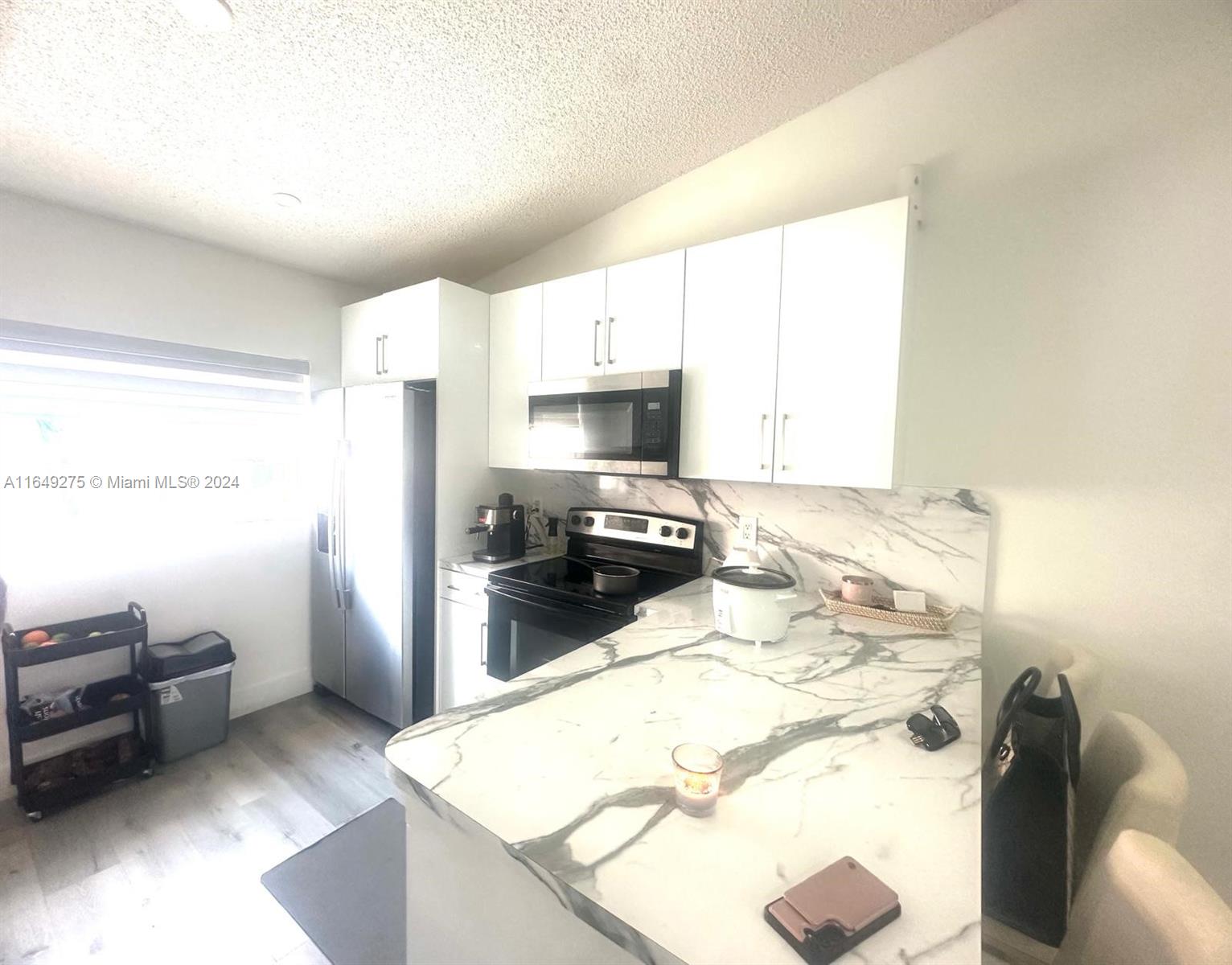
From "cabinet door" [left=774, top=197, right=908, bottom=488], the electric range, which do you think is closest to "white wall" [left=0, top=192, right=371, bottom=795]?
the electric range

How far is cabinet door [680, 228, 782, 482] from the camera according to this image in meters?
1.76

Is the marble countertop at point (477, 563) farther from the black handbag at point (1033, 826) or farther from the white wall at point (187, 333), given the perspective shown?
the black handbag at point (1033, 826)

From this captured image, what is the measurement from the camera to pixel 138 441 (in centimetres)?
233

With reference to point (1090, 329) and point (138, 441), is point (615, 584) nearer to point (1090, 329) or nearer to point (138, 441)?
point (1090, 329)

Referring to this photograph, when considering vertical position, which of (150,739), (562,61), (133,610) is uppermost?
(562,61)

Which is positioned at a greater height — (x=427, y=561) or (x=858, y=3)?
(x=858, y=3)

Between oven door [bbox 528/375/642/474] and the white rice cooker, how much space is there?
72cm

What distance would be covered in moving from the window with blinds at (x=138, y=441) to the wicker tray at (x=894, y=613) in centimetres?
283

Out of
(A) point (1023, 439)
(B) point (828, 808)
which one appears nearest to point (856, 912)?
(B) point (828, 808)

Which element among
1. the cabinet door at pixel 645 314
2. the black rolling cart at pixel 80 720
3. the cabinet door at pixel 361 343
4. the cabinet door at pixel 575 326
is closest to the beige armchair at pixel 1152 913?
the cabinet door at pixel 645 314

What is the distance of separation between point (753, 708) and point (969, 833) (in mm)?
387

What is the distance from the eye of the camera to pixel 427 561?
96.0 inches

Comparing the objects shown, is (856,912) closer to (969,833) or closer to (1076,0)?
(969,833)

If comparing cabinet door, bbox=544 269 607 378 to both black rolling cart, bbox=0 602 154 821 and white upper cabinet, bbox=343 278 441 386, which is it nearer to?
white upper cabinet, bbox=343 278 441 386
